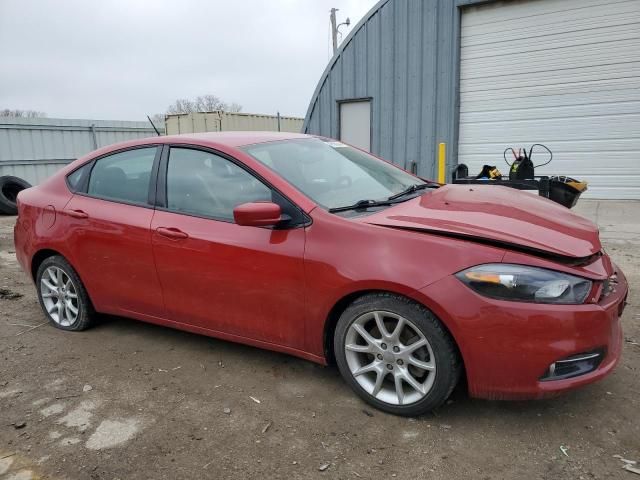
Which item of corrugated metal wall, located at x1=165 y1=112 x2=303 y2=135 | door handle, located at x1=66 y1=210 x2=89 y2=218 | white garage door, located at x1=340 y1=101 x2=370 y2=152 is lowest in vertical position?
door handle, located at x1=66 y1=210 x2=89 y2=218

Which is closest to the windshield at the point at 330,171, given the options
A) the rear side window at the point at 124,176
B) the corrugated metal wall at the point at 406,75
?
the rear side window at the point at 124,176

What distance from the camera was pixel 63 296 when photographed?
4.08 metres

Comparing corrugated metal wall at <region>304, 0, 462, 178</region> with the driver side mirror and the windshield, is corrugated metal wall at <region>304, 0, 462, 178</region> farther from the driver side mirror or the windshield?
the driver side mirror

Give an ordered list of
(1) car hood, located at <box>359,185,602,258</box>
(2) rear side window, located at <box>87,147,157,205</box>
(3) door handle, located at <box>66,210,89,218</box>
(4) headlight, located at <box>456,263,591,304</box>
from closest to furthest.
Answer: (4) headlight, located at <box>456,263,591,304</box>
(1) car hood, located at <box>359,185,602,258</box>
(2) rear side window, located at <box>87,147,157,205</box>
(3) door handle, located at <box>66,210,89,218</box>

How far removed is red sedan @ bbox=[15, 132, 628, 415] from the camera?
2.37 m

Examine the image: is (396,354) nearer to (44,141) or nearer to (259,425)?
(259,425)

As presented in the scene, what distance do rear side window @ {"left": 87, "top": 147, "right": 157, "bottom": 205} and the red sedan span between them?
11 millimetres

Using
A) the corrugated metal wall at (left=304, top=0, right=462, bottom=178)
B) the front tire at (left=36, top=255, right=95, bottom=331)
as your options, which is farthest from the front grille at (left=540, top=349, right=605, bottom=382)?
the corrugated metal wall at (left=304, top=0, right=462, bottom=178)

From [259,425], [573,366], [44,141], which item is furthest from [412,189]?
[44,141]

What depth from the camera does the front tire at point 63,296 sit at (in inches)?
156

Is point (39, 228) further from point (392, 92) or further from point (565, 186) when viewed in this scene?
point (392, 92)

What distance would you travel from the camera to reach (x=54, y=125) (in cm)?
1436

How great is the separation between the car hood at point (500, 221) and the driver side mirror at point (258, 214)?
0.48 meters

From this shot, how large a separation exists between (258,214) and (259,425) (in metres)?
1.13
